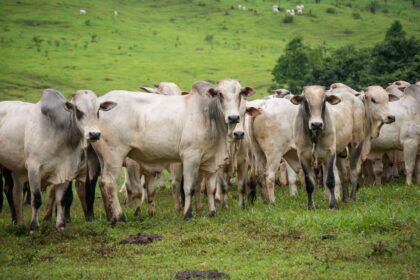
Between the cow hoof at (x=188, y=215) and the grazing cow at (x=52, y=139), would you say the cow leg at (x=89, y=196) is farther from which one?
the cow hoof at (x=188, y=215)

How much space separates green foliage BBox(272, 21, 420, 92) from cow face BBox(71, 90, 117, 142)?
2167 cm

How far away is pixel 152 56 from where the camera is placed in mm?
53031

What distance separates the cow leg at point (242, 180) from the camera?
14.3 m

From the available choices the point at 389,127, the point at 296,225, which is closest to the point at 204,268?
the point at 296,225

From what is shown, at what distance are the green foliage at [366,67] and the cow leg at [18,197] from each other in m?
21.5

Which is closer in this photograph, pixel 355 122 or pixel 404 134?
pixel 355 122

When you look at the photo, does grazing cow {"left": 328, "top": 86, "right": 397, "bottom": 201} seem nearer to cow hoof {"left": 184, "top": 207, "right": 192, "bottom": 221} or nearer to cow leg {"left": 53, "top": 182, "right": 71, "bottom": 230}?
cow hoof {"left": 184, "top": 207, "right": 192, "bottom": 221}

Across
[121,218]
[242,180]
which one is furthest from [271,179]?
[121,218]

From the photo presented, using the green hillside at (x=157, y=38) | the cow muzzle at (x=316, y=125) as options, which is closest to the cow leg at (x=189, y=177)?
the cow muzzle at (x=316, y=125)

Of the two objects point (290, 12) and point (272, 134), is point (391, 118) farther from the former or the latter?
point (290, 12)

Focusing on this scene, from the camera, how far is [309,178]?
1294 centimetres

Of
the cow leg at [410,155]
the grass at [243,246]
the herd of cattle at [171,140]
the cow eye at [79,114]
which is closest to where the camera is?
the grass at [243,246]

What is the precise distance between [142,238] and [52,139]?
242 centimetres

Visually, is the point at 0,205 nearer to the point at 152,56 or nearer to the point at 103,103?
the point at 103,103
